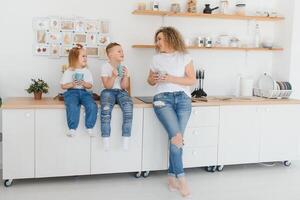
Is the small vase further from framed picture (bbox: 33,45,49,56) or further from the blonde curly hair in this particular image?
the blonde curly hair

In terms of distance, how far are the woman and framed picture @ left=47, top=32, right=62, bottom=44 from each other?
3.17ft

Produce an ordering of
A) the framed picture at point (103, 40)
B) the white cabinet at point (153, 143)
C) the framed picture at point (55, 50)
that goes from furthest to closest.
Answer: the framed picture at point (103, 40) < the framed picture at point (55, 50) < the white cabinet at point (153, 143)

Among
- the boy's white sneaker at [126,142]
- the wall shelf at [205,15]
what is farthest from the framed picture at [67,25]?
the boy's white sneaker at [126,142]

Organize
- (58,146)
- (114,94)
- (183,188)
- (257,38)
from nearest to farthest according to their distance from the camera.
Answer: (183,188) < (58,146) < (114,94) < (257,38)

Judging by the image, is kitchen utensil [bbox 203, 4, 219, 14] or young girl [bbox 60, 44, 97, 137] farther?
kitchen utensil [bbox 203, 4, 219, 14]

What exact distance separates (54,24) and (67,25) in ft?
0.39

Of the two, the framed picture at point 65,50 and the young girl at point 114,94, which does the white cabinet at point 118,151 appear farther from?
the framed picture at point 65,50

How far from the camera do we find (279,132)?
12.6 ft

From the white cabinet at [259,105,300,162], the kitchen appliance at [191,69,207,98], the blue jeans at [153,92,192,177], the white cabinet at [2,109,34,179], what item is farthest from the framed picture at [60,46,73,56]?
the white cabinet at [259,105,300,162]

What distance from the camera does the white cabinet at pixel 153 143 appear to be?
3371 mm

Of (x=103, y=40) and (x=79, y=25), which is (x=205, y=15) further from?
(x=79, y=25)

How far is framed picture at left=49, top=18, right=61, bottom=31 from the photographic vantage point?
11.7ft

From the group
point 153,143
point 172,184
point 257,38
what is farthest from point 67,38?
point 257,38

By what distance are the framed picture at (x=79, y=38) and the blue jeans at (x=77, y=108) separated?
0.66 meters
